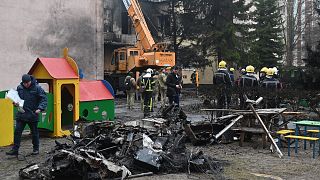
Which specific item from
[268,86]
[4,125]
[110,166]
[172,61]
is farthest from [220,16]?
[110,166]

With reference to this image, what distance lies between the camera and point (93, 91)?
42.8 feet

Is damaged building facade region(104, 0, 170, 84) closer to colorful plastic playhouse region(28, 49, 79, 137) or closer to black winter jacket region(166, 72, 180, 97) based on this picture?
black winter jacket region(166, 72, 180, 97)

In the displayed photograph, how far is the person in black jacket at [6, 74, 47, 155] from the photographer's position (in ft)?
29.2

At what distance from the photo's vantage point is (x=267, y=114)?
9.96 m

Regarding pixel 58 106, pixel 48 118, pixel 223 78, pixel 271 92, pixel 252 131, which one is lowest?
pixel 252 131

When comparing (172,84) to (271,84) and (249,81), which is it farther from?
(271,84)

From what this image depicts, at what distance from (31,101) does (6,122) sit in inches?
65.8

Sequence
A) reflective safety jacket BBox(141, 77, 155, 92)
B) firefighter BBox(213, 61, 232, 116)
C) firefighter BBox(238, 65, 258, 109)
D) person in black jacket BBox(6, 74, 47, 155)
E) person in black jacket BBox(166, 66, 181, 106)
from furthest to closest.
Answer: reflective safety jacket BBox(141, 77, 155, 92) → person in black jacket BBox(166, 66, 181, 106) → firefighter BBox(213, 61, 232, 116) → firefighter BBox(238, 65, 258, 109) → person in black jacket BBox(6, 74, 47, 155)

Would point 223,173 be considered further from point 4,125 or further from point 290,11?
point 290,11

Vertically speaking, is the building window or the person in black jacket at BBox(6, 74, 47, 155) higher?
the building window

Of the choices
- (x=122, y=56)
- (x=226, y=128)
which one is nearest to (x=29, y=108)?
(x=226, y=128)

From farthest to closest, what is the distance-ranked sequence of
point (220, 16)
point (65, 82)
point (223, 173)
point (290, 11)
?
point (290, 11) → point (220, 16) → point (65, 82) → point (223, 173)

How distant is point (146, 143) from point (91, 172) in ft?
4.79

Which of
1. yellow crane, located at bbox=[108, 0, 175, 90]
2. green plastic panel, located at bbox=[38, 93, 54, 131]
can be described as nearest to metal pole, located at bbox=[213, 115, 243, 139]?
green plastic panel, located at bbox=[38, 93, 54, 131]
